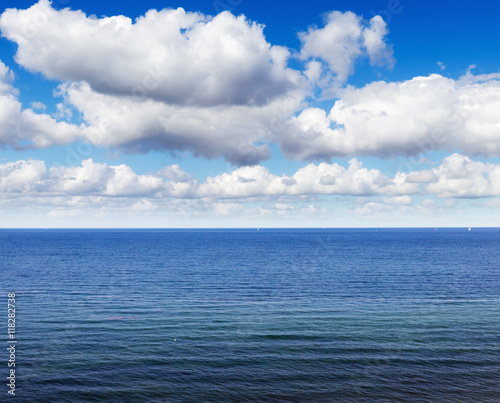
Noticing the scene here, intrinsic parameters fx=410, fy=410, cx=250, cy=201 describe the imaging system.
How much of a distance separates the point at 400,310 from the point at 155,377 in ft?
139

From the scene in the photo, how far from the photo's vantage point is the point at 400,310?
65188 mm

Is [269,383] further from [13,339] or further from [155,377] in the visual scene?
[13,339]

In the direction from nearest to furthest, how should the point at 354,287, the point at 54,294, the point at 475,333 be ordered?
the point at 475,333 → the point at 54,294 → the point at 354,287

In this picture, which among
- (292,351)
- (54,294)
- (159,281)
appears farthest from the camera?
(159,281)

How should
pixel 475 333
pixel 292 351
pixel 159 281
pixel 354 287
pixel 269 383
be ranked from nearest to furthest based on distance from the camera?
pixel 269 383 → pixel 292 351 → pixel 475 333 → pixel 354 287 → pixel 159 281

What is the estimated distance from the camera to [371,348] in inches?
1818

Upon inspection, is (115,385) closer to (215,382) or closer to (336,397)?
(215,382)

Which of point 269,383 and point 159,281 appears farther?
point 159,281

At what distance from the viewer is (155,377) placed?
38.5 metres

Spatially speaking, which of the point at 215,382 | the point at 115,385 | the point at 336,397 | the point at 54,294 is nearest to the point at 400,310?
the point at 336,397

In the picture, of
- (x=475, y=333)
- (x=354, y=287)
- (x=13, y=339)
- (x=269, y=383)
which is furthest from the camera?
(x=354, y=287)

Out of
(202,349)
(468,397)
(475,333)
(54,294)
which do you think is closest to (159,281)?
(54,294)

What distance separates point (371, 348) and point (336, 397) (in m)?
12.6

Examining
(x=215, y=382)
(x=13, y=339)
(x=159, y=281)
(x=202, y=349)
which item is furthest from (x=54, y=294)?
(x=215, y=382)
